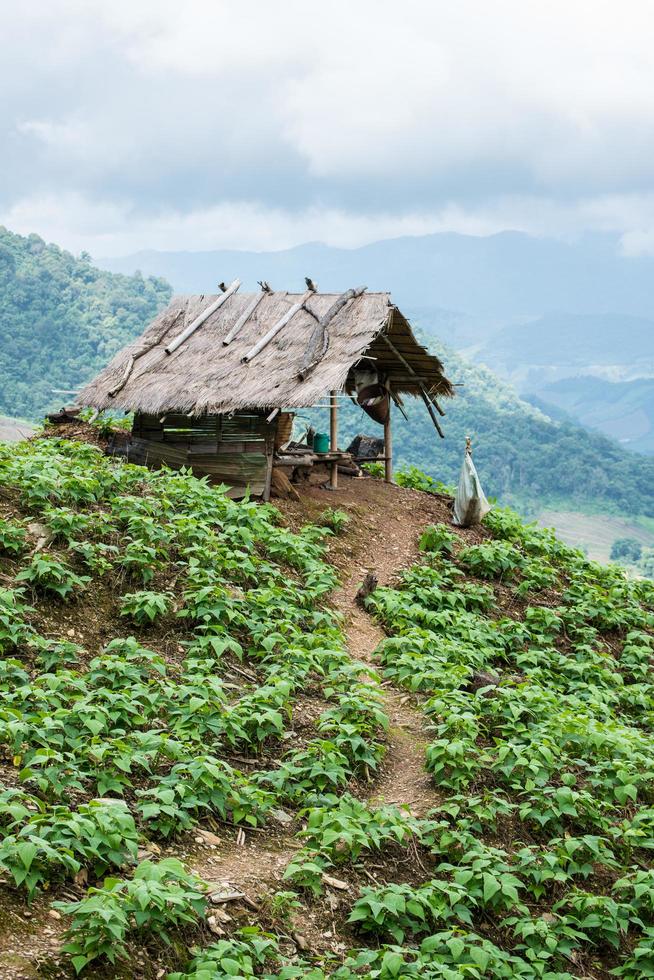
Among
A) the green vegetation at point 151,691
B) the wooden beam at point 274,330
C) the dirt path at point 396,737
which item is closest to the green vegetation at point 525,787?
the dirt path at point 396,737

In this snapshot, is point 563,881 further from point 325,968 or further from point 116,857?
point 116,857

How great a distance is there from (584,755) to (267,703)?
109 inches

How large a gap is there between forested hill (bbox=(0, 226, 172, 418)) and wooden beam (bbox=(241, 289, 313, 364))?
2522cm

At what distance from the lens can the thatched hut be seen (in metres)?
14.4

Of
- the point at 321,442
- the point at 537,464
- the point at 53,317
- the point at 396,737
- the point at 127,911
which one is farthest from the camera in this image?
the point at 537,464

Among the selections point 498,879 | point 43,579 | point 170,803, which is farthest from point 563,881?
point 43,579

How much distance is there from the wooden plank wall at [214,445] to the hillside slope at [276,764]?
8.65 ft

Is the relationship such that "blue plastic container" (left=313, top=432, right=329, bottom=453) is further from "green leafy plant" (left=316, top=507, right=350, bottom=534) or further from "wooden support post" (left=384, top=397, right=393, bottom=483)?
"wooden support post" (left=384, top=397, right=393, bottom=483)

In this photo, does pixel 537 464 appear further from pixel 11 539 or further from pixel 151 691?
pixel 151 691

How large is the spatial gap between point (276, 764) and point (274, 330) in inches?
369

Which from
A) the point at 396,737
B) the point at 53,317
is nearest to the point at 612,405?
the point at 53,317

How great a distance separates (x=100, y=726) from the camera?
6.46 metres

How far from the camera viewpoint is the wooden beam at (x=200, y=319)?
Answer: 16375mm

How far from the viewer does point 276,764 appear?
7.58 m
